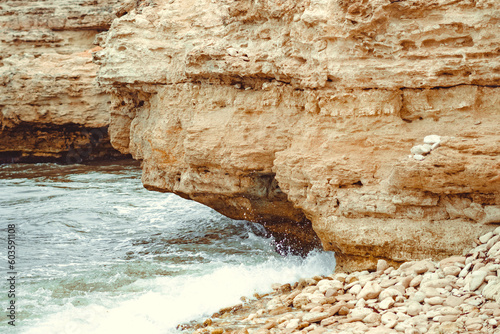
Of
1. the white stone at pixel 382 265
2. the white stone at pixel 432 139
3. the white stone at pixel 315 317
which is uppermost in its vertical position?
the white stone at pixel 432 139

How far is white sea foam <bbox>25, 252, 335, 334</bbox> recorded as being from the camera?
5.33m

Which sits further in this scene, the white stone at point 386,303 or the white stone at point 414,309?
the white stone at point 386,303

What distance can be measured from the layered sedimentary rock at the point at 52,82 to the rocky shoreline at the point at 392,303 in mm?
13928

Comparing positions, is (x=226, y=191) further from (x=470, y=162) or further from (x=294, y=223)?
(x=470, y=162)

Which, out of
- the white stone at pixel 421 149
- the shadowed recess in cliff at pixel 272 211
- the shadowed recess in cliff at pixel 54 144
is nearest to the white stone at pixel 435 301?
the white stone at pixel 421 149

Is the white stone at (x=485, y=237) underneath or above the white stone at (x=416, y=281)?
above

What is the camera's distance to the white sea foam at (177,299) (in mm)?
5328

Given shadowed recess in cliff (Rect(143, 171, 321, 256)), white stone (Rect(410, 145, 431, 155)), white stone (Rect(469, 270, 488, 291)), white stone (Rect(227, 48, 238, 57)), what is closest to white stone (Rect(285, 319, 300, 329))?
white stone (Rect(469, 270, 488, 291))

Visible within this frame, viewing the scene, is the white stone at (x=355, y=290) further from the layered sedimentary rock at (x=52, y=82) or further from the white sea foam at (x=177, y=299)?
the layered sedimentary rock at (x=52, y=82)

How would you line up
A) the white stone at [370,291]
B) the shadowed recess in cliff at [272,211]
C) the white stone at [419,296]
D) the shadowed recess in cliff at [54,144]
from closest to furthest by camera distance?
the white stone at [419,296] < the white stone at [370,291] < the shadowed recess in cliff at [272,211] < the shadowed recess in cliff at [54,144]

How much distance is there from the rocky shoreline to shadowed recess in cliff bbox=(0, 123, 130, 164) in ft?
48.8

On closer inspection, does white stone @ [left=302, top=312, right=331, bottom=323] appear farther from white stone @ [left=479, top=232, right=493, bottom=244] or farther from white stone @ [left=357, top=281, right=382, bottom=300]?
white stone @ [left=479, top=232, right=493, bottom=244]

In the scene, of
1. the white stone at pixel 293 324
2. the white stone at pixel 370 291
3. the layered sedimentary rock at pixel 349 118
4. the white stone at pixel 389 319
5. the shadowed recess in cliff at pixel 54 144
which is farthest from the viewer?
the shadowed recess in cliff at pixel 54 144

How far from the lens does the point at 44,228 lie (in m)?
9.76
